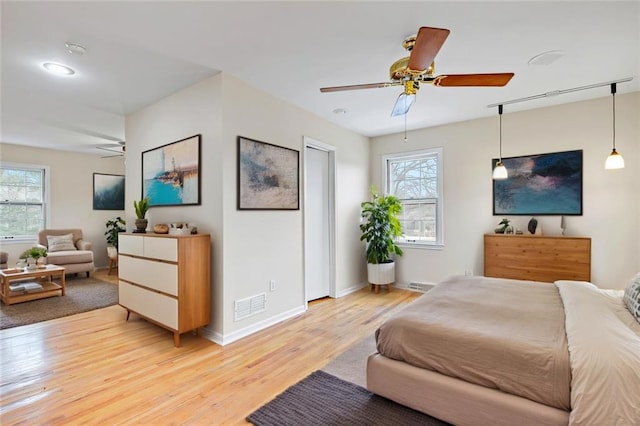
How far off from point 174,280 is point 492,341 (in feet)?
8.58

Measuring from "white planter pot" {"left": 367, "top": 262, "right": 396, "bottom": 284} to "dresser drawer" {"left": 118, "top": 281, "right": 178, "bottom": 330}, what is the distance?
3.01 meters

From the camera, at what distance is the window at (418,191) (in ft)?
15.8

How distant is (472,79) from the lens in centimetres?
211

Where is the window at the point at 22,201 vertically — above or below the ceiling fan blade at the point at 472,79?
below

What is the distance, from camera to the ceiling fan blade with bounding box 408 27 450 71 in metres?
1.57

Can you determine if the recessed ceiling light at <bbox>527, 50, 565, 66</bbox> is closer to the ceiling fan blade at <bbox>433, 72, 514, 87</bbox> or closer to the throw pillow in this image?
the ceiling fan blade at <bbox>433, 72, 514, 87</bbox>

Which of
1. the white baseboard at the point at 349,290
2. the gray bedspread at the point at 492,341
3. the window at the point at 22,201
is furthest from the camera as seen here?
the window at the point at 22,201

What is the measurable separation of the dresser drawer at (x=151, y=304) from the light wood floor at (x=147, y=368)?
0.69 ft

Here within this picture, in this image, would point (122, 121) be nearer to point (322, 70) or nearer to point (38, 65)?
point (38, 65)

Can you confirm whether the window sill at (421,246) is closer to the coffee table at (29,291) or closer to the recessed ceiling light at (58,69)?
the recessed ceiling light at (58,69)

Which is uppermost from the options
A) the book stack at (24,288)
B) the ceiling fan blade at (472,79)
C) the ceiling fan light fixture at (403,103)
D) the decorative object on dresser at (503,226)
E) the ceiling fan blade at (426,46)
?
the ceiling fan light fixture at (403,103)

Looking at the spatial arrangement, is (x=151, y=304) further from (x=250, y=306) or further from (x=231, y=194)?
(x=231, y=194)

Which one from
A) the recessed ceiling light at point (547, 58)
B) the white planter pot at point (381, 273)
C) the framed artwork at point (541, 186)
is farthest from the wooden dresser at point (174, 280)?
the framed artwork at point (541, 186)

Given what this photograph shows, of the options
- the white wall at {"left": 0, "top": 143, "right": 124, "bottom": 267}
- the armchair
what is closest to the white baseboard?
the armchair
